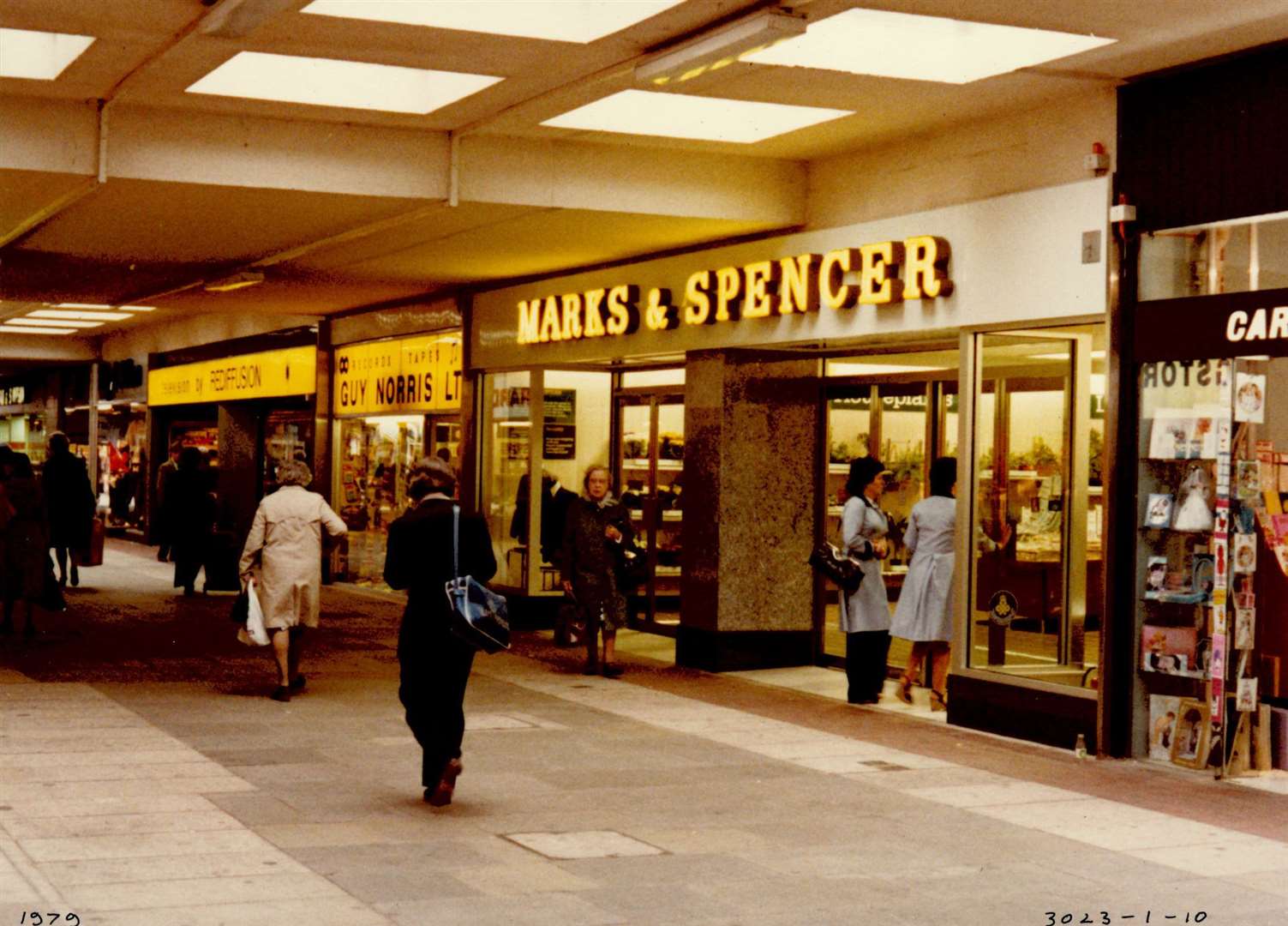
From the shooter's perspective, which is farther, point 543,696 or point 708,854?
point 543,696

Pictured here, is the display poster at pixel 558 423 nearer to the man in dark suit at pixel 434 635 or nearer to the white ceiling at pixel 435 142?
the white ceiling at pixel 435 142

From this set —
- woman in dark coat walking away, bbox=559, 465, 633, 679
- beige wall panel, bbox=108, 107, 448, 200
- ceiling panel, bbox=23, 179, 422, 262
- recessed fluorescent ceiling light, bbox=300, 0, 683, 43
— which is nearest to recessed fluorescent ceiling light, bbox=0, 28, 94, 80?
beige wall panel, bbox=108, 107, 448, 200

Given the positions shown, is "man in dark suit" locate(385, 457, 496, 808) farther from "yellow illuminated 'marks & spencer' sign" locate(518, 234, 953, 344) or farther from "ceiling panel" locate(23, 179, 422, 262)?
"ceiling panel" locate(23, 179, 422, 262)

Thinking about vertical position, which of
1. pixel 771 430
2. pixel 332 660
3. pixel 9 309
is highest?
pixel 9 309

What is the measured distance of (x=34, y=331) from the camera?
Result: 30.2 meters

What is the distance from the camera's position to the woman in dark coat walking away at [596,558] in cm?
1338

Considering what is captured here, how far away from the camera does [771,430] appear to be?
14023 millimetres

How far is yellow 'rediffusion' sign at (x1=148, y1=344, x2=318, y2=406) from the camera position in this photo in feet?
76.7

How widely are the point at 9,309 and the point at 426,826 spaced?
1832 cm

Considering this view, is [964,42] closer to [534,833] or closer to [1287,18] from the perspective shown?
[1287,18]

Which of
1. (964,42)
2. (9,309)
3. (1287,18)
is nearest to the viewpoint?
(1287,18)

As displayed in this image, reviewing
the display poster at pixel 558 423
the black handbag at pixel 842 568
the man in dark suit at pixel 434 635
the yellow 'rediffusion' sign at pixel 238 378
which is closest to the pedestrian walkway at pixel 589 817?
the man in dark suit at pixel 434 635

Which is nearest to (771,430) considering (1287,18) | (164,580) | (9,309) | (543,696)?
(543,696)

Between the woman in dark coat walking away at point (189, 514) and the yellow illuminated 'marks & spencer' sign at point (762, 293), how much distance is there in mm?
4917
